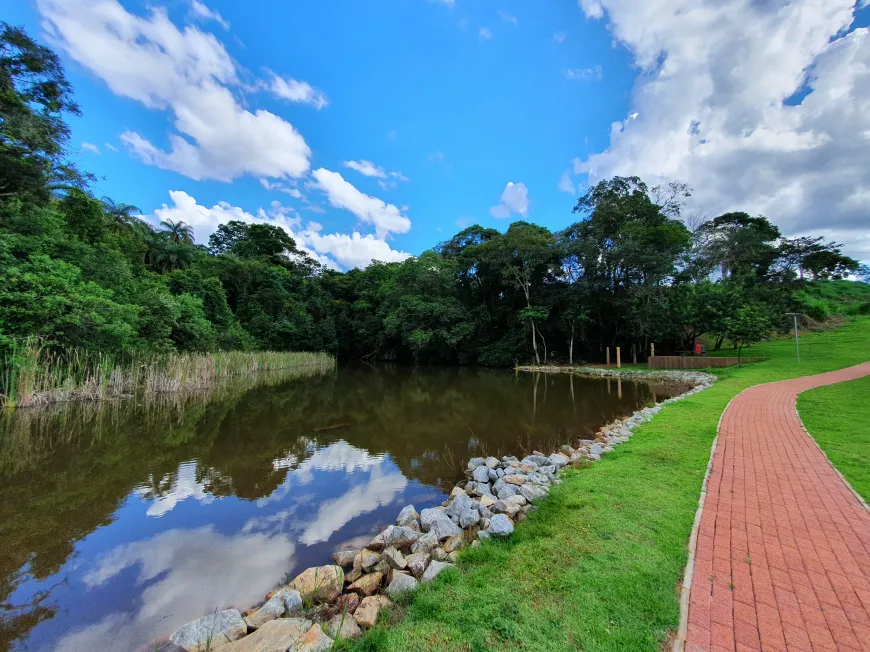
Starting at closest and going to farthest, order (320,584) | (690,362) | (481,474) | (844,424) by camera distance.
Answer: (320,584), (481,474), (844,424), (690,362)

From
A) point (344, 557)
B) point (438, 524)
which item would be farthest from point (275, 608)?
point (438, 524)

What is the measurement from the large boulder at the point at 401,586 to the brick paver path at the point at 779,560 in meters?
1.60

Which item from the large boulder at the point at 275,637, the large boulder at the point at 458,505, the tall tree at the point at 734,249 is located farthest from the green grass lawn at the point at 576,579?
the tall tree at the point at 734,249

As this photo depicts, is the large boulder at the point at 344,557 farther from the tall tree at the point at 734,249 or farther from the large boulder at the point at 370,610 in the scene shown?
the tall tree at the point at 734,249

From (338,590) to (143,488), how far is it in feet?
12.7

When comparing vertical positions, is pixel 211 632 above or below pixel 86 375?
below

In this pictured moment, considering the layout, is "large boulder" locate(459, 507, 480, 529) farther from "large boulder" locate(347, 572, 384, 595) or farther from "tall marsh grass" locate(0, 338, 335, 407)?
"tall marsh grass" locate(0, 338, 335, 407)

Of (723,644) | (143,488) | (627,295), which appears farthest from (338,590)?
(627,295)

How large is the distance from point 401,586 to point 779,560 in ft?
8.61

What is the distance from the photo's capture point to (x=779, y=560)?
2568 millimetres

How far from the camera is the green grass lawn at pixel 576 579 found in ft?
6.38

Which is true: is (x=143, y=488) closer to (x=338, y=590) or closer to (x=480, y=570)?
(x=338, y=590)

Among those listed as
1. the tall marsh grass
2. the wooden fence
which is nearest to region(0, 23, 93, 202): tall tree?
the tall marsh grass

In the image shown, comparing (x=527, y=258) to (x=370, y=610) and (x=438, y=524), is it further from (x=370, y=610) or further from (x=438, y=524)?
(x=370, y=610)
